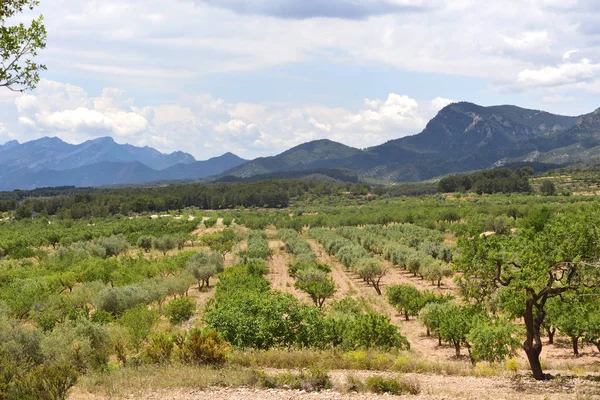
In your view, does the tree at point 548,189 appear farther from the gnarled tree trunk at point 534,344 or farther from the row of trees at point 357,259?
the gnarled tree trunk at point 534,344

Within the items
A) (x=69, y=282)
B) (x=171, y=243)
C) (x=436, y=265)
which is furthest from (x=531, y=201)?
(x=69, y=282)

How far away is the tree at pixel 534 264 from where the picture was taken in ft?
51.9

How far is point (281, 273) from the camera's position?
74.8 meters

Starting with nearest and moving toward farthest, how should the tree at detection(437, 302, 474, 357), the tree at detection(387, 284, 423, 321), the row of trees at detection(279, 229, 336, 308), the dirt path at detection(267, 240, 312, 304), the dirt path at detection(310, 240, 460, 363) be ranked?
the tree at detection(437, 302, 474, 357) < the dirt path at detection(310, 240, 460, 363) < the tree at detection(387, 284, 423, 321) < the row of trees at detection(279, 229, 336, 308) < the dirt path at detection(267, 240, 312, 304)

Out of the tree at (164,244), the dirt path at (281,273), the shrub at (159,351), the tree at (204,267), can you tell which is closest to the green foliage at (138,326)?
the shrub at (159,351)

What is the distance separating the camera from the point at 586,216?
16422 millimetres

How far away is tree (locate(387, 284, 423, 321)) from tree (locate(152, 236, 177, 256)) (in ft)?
196

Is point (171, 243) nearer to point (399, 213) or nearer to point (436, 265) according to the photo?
point (436, 265)

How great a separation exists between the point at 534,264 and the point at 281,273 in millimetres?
61273

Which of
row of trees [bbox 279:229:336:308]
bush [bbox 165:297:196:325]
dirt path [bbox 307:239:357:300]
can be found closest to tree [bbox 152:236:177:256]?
row of trees [bbox 279:229:336:308]

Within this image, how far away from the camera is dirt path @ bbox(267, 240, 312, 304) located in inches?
2319

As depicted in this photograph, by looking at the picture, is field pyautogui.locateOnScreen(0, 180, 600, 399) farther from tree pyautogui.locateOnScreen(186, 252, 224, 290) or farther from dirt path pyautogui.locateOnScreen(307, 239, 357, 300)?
tree pyautogui.locateOnScreen(186, 252, 224, 290)

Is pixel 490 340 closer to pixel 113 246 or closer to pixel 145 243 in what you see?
pixel 113 246

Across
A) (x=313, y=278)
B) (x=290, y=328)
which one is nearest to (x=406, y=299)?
(x=313, y=278)
